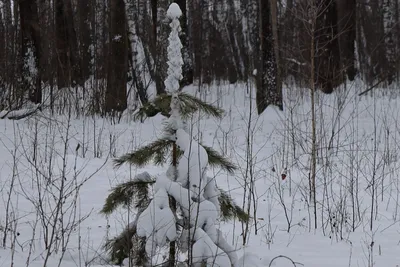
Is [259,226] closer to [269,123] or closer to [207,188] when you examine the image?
[207,188]

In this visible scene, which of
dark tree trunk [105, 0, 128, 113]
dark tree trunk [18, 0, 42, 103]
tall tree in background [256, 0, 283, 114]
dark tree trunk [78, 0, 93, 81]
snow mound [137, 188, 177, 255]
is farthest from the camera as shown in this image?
dark tree trunk [78, 0, 93, 81]

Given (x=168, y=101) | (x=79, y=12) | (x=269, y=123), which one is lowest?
(x=269, y=123)

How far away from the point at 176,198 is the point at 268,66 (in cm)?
789

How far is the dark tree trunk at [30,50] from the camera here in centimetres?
1054

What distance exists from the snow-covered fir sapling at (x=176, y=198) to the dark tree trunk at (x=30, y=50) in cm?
816

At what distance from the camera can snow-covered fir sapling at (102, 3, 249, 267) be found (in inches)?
104

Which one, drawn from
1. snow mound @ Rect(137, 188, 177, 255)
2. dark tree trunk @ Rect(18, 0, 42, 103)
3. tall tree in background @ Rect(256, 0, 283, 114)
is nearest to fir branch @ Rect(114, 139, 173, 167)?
snow mound @ Rect(137, 188, 177, 255)

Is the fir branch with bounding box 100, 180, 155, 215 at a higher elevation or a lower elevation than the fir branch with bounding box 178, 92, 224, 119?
lower

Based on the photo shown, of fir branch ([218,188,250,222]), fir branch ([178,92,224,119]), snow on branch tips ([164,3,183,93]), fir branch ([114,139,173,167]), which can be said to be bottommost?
fir branch ([218,188,250,222])

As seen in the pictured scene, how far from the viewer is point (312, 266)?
3.36 metres

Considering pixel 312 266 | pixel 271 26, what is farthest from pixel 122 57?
pixel 312 266

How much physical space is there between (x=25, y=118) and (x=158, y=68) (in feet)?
11.7

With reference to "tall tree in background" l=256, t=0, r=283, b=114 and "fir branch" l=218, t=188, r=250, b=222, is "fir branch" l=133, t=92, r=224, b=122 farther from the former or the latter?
"tall tree in background" l=256, t=0, r=283, b=114

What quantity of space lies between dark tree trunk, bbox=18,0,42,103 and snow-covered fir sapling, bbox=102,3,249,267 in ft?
26.8
